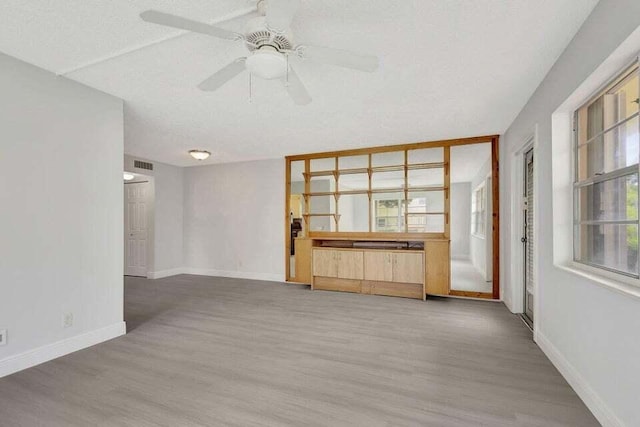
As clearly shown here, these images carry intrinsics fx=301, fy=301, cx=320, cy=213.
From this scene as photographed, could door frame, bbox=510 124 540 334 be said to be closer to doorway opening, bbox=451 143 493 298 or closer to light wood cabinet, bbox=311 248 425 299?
doorway opening, bbox=451 143 493 298

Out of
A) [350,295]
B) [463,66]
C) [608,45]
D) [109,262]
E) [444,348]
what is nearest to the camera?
[608,45]

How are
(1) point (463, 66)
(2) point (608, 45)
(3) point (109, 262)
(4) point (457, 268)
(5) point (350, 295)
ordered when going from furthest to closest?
1. (4) point (457, 268)
2. (5) point (350, 295)
3. (3) point (109, 262)
4. (1) point (463, 66)
5. (2) point (608, 45)

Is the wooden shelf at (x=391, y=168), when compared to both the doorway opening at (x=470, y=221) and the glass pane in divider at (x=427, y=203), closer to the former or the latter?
the doorway opening at (x=470, y=221)

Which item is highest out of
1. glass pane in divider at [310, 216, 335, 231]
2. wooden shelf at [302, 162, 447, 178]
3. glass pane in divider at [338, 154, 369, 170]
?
glass pane in divider at [338, 154, 369, 170]

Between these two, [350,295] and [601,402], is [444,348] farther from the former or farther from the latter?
[350,295]

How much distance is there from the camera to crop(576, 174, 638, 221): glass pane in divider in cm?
172

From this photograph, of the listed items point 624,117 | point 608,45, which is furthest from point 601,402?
point 608,45

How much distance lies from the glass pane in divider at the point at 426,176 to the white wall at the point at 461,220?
1321 mm

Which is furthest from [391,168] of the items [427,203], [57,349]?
[57,349]

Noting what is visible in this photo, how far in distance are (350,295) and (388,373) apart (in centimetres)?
257

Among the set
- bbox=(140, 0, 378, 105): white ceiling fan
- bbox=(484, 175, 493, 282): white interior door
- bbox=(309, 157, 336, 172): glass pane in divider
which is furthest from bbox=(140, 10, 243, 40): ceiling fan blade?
bbox=(484, 175, 493, 282): white interior door

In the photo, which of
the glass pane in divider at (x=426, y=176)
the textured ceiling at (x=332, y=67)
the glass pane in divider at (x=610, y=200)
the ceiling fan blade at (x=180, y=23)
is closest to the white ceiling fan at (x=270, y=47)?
the ceiling fan blade at (x=180, y=23)

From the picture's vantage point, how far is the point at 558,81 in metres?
2.40

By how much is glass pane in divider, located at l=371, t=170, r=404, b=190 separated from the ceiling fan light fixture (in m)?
5.25
